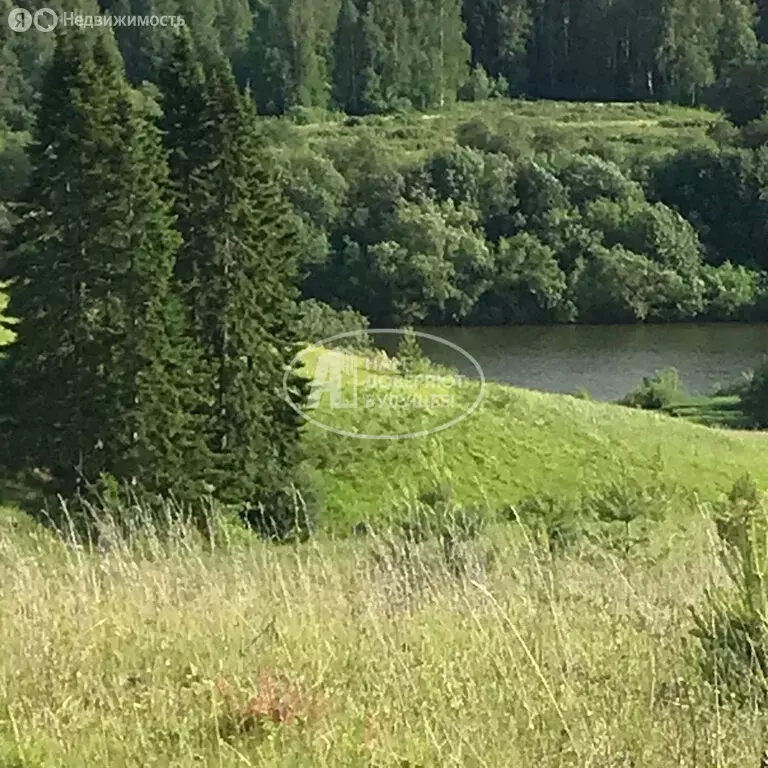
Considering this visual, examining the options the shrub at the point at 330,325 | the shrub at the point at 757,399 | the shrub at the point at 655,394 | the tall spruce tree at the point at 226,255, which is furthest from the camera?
the shrub at the point at 655,394

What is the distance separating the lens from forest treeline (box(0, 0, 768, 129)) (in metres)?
101

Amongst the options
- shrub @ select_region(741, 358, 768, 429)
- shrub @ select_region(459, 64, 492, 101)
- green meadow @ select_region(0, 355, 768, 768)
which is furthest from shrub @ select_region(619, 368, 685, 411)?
shrub @ select_region(459, 64, 492, 101)

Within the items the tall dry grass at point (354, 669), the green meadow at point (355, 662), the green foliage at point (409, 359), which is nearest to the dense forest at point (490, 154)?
the green foliage at point (409, 359)

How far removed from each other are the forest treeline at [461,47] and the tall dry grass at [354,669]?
283ft

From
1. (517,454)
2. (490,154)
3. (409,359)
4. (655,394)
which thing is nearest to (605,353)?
(655,394)

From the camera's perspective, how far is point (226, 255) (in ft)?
82.3

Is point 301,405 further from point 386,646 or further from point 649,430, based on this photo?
point 386,646

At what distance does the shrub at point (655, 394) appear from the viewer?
46438mm

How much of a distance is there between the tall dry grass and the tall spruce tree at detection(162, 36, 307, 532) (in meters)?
19.4

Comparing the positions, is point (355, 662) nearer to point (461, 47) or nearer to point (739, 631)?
point (739, 631)

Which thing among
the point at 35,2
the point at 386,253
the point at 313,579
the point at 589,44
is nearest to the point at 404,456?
the point at 313,579

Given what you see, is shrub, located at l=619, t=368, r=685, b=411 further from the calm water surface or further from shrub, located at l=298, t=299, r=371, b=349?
shrub, located at l=298, t=299, r=371, b=349

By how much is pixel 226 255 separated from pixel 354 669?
70.6 ft

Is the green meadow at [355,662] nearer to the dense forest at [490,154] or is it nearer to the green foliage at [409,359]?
the green foliage at [409,359]
